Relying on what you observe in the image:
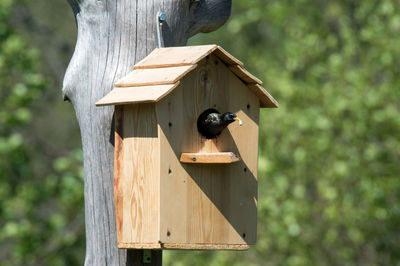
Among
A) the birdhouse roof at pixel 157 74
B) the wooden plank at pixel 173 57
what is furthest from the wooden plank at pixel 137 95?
the wooden plank at pixel 173 57

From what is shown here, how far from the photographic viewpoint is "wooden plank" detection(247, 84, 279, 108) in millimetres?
3356

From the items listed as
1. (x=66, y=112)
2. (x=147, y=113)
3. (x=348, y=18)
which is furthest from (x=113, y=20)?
(x=66, y=112)

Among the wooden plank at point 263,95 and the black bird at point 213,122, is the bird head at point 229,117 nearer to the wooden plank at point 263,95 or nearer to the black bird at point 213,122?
the black bird at point 213,122

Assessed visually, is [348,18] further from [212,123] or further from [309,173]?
[212,123]

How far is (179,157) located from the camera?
297cm

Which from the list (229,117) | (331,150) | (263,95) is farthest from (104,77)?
(331,150)

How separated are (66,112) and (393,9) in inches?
329

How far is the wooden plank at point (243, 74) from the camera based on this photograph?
3.22 meters

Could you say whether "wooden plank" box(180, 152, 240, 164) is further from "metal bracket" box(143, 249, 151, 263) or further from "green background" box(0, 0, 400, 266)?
"green background" box(0, 0, 400, 266)

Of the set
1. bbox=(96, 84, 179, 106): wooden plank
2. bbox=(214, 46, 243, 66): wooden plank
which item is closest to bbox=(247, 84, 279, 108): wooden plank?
bbox=(214, 46, 243, 66): wooden plank

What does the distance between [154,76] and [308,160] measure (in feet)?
15.6

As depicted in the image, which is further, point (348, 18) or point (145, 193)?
point (348, 18)

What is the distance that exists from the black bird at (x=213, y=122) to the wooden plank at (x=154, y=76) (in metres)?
0.26

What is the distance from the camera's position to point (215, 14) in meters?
3.58
